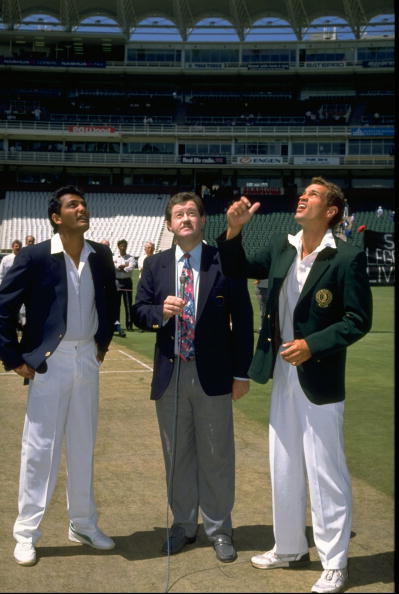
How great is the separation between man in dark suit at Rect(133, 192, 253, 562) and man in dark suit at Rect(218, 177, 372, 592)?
0.27 m

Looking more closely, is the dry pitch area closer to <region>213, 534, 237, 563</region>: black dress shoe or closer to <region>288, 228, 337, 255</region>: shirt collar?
<region>213, 534, 237, 563</region>: black dress shoe

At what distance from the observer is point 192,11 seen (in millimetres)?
60906

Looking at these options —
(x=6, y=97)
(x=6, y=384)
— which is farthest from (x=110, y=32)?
(x=6, y=384)

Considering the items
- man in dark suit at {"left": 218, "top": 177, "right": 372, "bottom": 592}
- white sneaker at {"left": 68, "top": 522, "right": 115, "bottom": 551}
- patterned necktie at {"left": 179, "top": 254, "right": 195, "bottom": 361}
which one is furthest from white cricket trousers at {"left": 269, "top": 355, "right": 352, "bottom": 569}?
white sneaker at {"left": 68, "top": 522, "right": 115, "bottom": 551}

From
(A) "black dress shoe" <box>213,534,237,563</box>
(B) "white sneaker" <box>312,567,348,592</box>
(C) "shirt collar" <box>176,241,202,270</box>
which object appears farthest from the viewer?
(C) "shirt collar" <box>176,241,202,270</box>

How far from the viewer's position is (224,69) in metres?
59.3

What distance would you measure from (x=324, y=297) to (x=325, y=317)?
13 centimetres

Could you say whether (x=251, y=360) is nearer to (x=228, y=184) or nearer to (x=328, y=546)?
(x=328, y=546)

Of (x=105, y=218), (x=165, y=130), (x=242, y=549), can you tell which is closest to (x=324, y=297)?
(x=242, y=549)

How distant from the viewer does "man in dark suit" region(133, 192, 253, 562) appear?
470 centimetres

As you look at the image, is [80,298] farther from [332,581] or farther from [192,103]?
[192,103]

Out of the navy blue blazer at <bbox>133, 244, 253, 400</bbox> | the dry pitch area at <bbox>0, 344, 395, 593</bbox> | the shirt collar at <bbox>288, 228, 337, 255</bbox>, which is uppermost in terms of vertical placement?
the shirt collar at <bbox>288, 228, 337, 255</bbox>

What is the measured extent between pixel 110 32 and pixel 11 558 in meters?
61.9

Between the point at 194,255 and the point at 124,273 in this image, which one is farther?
the point at 124,273
